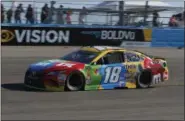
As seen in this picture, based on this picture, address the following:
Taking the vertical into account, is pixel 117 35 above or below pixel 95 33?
below

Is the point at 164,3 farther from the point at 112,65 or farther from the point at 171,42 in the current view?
the point at 112,65

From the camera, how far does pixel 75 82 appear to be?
12578mm

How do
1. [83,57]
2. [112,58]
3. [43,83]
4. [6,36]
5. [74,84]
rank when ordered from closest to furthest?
[43,83], [74,84], [83,57], [112,58], [6,36]

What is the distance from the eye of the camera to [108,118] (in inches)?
352

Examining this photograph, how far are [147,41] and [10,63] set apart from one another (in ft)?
39.3

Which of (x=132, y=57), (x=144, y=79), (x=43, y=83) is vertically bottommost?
(x=144, y=79)

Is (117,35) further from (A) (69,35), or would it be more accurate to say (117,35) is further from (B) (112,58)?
(B) (112,58)

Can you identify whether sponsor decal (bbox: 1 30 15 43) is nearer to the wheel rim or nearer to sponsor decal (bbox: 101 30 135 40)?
sponsor decal (bbox: 101 30 135 40)

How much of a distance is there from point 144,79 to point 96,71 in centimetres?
175

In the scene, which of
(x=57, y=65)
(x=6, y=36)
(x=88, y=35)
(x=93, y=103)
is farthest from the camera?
(x=88, y=35)

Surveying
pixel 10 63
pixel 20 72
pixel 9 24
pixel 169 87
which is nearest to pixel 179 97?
pixel 169 87

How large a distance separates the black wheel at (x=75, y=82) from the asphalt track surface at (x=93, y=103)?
27cm

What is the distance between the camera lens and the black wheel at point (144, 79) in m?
13.8

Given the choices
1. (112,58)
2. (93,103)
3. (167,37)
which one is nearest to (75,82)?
(112,58)
